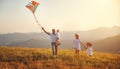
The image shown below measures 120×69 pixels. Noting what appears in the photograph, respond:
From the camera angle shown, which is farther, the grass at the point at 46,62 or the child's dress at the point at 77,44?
the child's dress at the point at 77,44

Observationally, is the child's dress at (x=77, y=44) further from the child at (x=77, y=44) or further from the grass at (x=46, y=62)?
the grass at (x=46, y=62)

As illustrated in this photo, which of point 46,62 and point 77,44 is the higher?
point 77,44

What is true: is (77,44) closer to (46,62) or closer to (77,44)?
(77,44)

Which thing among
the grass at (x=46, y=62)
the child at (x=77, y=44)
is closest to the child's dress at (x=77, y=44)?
the child at (x=77, y=44)

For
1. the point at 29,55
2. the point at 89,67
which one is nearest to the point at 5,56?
the point at 29,55

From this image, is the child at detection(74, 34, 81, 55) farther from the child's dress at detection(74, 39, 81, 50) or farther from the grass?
the grass

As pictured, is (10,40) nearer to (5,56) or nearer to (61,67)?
(5,56)

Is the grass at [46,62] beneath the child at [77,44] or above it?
beneath

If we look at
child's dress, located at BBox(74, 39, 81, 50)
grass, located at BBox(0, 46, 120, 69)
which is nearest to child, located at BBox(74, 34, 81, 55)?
child's dress, located at BBox(74, 39, 81, 50)

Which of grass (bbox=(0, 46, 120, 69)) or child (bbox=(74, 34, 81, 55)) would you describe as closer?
grass (bbox=(0, 46, 120, 69))

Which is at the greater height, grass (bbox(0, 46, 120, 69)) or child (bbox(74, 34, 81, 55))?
child (bbox(74, 34, 81, 55))

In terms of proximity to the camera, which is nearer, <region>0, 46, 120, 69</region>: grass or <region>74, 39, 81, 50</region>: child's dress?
<region>0, 46, 120, 69</region>: grass

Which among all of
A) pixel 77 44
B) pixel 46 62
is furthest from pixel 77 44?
pixel 46 62

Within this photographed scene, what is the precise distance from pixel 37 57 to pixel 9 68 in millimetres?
1814
